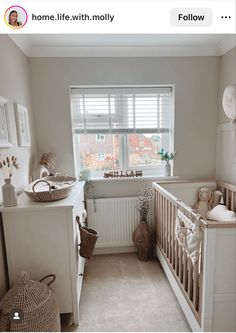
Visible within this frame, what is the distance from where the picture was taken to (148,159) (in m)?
2.45

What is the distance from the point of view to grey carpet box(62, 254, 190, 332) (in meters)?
1.42

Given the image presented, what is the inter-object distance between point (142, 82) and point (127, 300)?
2139 mm

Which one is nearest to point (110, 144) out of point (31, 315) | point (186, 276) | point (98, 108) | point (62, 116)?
point (98, 108)

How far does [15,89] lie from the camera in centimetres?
170

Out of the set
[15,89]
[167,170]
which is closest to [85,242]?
[167,170]

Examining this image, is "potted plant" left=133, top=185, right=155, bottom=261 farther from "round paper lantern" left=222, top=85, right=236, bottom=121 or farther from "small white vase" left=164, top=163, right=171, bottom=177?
"round paper lantern" left=222, top=85, right=236, bottom=121

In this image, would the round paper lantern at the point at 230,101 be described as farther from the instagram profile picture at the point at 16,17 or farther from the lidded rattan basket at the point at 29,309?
the lidded rattan basket at the point at 29,309

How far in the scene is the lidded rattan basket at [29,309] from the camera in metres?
1.08

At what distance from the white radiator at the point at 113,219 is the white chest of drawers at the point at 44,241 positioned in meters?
0.87

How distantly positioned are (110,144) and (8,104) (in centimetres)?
116

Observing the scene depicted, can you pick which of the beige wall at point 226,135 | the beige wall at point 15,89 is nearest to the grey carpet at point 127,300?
the beige wall at point 15,89

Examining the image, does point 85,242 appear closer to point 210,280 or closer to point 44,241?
point 44,241

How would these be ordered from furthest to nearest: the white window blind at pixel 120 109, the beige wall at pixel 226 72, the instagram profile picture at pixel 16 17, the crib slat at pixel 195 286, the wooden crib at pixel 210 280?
the white window blind at pixel 120 109 < the beige wall at pixel 226 72 < the crib slat at pixel 195 286 < the wooden crib at pixel 210 280 < the instagram profile picture at pixel 16 17

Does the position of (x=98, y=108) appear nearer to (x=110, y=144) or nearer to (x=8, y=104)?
(x=110, y=144)
